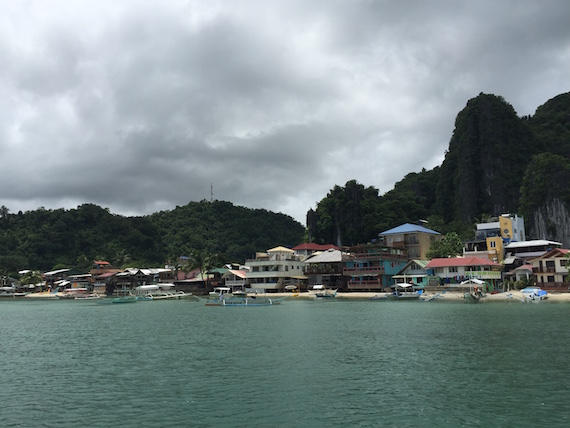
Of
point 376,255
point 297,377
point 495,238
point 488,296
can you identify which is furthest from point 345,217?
point 297,377

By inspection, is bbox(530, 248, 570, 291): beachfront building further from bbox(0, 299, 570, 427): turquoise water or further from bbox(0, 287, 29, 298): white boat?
bbox(0, 287, 29, 298): white boat

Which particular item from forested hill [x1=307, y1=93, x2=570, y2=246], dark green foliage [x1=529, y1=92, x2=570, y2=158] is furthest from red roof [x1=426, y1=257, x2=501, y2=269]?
dark green foliage [x1=529, y1=92, x2=570, y2=158]

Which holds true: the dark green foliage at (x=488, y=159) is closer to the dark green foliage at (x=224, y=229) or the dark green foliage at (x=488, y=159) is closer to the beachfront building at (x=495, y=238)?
the beachfront building at (x=495, y=238)

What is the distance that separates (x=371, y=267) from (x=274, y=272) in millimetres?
22245

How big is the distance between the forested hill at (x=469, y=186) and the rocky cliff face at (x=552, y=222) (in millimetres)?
13596

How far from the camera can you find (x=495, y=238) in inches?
3359

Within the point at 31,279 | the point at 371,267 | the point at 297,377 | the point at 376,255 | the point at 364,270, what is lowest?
the point at 297,377

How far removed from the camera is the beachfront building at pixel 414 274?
82125mm

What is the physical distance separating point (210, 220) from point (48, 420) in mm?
169773

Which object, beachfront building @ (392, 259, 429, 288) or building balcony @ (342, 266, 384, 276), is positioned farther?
building balcony @ (342, 266, 384, 276)

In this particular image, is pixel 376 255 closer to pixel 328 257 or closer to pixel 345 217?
pixel 328 257

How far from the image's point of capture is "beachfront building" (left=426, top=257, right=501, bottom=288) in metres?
75.9

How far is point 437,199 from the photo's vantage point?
152750 mm

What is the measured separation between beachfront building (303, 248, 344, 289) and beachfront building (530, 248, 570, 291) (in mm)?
35481
